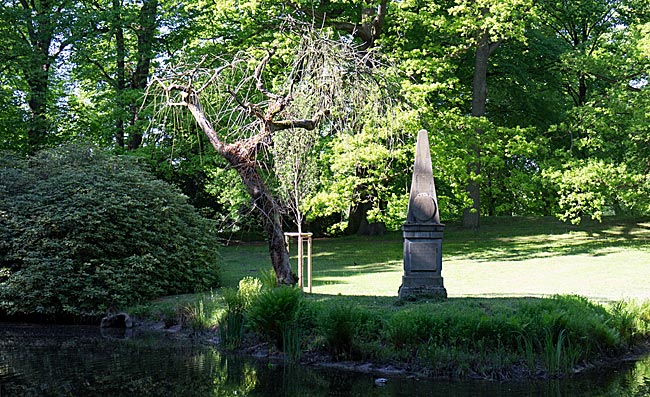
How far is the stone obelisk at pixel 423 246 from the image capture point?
1194 centimetres

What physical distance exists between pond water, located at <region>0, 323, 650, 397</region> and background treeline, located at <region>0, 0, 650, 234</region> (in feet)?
33.8

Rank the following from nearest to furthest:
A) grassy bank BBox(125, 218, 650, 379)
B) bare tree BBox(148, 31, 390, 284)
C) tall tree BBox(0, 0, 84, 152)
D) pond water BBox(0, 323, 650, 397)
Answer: pond water BBox(0, 323, 650, 397) → grassy bank BBox(125, 218, 650, 379) → bare tree BBox(148, 31, 390, 284) → tall tree BBox(0, 0, 84, 152)

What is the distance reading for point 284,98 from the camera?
12.6 m

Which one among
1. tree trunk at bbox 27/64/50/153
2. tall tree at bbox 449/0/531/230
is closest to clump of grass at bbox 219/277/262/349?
tall tree at bbox 449/0/531/230

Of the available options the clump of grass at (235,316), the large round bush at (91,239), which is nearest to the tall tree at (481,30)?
the large round bush at (91,239)

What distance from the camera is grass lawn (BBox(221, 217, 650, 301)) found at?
624 inches

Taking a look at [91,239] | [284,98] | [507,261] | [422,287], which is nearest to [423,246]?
[422,287]

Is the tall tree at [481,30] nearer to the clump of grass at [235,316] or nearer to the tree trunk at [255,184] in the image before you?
the tree trunk at [255,184]

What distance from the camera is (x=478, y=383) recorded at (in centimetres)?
889

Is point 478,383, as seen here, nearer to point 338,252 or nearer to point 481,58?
point 338,252

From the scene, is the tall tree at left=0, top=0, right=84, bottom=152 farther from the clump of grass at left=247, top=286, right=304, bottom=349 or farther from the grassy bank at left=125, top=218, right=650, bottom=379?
the clump of grass at left=247, top=286, right=304, bottom=349

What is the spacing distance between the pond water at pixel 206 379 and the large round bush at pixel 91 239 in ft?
9.68

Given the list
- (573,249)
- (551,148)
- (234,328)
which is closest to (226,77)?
(234,328)

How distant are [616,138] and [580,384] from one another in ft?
64.3
